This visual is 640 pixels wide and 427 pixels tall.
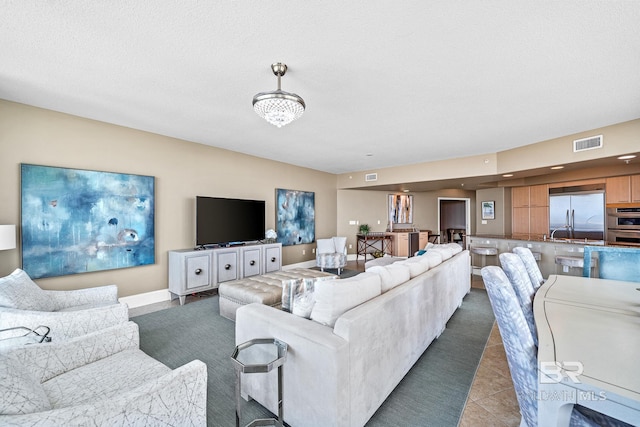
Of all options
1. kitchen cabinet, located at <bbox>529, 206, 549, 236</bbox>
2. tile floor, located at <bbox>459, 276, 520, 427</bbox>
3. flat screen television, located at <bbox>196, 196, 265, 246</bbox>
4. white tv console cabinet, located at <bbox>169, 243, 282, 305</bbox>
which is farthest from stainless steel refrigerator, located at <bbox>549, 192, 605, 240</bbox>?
flat screen television, located at <bbox>196, 196, 265, 246</bbox>

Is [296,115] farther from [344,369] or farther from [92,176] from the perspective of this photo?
[92,176]

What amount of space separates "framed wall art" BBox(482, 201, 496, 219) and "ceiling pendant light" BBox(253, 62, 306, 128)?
23.0ft

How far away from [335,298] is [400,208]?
807cm

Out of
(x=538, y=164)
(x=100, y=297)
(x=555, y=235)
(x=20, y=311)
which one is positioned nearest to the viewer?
(x=20, y=311)

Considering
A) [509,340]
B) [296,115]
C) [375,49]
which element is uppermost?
[375,49]

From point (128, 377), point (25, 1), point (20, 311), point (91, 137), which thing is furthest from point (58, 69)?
point (128, 377)

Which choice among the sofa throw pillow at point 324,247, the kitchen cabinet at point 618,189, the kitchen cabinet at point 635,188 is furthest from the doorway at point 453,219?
the sofa throw pillow at point 324,247

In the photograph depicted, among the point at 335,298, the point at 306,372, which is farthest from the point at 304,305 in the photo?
the point at 306,372

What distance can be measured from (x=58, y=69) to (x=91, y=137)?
1.52 meters

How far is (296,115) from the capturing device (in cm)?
231

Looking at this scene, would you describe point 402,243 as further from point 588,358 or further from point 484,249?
point 588,358

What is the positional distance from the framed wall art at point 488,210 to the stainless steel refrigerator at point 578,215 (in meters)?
1.32

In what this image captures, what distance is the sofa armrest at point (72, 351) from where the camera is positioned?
1.47 m

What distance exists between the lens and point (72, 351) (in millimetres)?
1613
